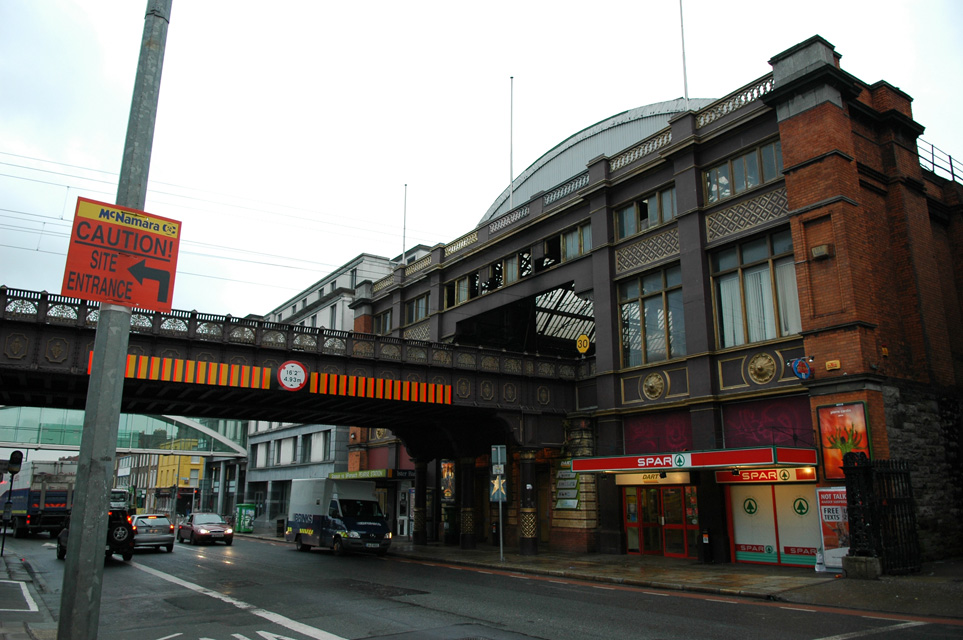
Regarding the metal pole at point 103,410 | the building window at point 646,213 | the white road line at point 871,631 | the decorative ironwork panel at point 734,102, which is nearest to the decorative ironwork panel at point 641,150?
the decorative ironwork panel at point 734,102

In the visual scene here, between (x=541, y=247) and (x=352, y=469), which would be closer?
(x=541, y=247)

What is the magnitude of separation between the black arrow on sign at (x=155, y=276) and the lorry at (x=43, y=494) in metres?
36.1

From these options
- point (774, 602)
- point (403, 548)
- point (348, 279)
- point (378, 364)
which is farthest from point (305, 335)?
point (348, 279)

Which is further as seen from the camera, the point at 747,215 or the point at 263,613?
the point at 747,215

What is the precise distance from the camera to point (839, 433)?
17484 millimetres

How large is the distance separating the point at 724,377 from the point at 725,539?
4.92 meters

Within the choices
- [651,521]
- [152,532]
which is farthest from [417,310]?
[651,521]

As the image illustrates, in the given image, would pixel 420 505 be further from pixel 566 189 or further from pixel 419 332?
pixel 566 189

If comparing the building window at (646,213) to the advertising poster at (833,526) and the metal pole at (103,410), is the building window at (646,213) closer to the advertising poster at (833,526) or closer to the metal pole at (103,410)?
the advertising poster at (833,526)

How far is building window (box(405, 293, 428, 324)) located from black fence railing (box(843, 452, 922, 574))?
24.8 metres

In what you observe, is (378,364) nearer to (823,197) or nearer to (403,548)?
(403,548)

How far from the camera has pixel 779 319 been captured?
20.2m

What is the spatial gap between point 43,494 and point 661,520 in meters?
32.3

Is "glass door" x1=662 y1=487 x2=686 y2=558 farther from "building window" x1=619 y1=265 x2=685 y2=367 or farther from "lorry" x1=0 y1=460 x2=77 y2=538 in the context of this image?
"lorry" x1=0 y1=460 x2=77 y2=538
